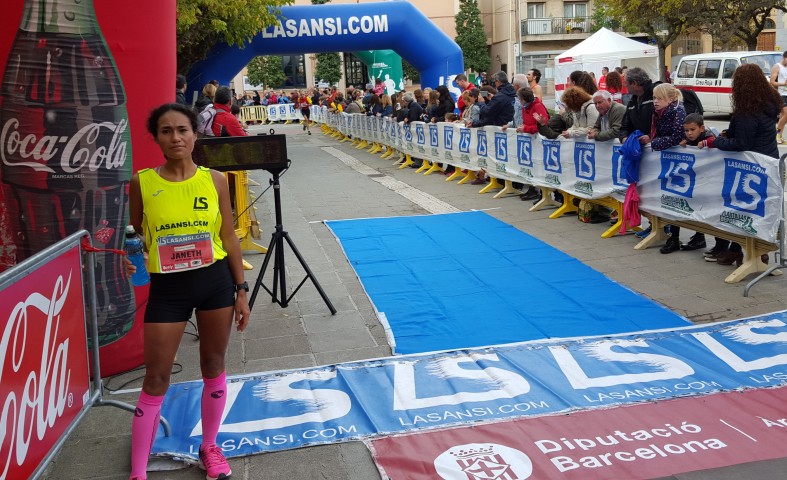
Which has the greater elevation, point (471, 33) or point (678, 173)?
point (471, 33)

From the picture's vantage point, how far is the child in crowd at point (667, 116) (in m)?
8.31

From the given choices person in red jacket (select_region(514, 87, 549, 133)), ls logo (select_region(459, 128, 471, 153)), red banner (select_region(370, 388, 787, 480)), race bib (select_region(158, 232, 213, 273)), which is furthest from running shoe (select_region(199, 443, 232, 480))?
ls logo (select_region(459, 128, 471, 153))

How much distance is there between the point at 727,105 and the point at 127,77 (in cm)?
2420

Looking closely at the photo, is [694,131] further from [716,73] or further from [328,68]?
[328,68]

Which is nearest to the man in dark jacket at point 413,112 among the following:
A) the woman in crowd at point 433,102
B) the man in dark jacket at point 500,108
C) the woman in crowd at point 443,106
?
the woman in crowd at point 433,102

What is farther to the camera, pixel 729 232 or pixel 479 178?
pixel 479 178

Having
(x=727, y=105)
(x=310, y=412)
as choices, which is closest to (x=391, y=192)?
(x=310, y=412)

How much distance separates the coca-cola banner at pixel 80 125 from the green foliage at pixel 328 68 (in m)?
54.1

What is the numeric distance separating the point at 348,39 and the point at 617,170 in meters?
16.6

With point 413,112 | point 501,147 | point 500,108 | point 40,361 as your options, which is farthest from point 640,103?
point 413,112

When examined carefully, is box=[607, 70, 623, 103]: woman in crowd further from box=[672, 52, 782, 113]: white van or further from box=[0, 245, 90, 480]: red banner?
box=[672, 52, 782, 113]: white van

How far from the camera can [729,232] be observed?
762 centimetres

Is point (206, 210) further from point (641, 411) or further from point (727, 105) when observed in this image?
point (727, 105)

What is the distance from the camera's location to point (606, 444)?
4215 millimetres
